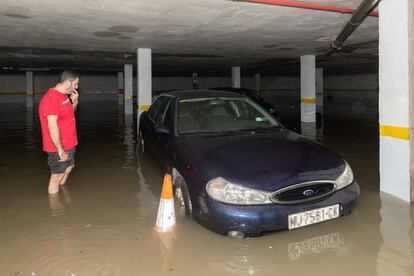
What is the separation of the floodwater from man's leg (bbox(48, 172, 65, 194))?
121 millimetres

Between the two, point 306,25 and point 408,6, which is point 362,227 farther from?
point 306,25

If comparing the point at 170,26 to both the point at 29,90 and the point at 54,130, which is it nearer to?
the point at 54,130

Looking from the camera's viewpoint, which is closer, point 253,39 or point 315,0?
point 315,0

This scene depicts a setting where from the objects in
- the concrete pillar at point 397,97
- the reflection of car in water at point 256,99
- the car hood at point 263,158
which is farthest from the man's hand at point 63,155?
the reflection of car in water at point 256,99

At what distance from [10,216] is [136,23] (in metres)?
4.84

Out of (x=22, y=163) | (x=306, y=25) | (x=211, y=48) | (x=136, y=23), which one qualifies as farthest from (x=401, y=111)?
(x=211, y=48)

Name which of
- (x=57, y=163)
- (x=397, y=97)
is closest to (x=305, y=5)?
(x=397, y=97)

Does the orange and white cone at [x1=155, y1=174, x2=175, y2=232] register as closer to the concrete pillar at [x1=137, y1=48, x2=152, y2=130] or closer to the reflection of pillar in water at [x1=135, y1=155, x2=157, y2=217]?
the reflection of pillar in water at [x1=135, y1=155, x2=157, y2=217]

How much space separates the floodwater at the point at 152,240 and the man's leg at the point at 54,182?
0.12 metres

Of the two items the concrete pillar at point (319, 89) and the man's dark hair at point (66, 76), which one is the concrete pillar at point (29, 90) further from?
the man's dark hair at point (66, 76)

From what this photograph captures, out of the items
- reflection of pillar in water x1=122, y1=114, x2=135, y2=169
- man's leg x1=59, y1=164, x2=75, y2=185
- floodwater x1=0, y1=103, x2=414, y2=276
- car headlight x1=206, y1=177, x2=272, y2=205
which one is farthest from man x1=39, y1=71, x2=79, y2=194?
car headlight x1=206, y1=177, x2=272, y2=205

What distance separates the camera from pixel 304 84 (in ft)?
46.6

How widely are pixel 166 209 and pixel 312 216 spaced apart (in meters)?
1.38

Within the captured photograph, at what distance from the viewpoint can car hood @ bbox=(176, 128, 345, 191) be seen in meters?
3.00
